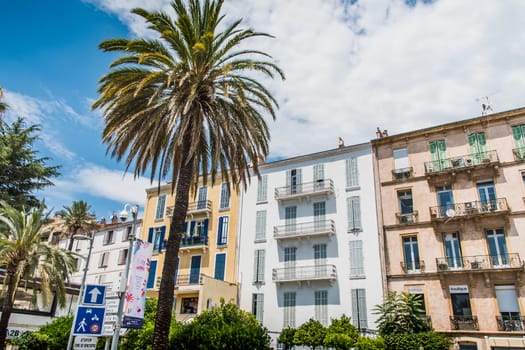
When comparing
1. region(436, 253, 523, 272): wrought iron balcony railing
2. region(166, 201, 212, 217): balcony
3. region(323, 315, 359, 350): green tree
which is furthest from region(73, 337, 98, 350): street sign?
region(166, 201, 212, 217): balcony

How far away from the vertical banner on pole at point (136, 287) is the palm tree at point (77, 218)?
40.3 meters

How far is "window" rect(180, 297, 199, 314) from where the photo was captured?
33434 mm

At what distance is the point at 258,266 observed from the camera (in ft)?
109

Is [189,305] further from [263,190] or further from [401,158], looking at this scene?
[401,158]

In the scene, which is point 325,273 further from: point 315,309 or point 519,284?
point 519,284

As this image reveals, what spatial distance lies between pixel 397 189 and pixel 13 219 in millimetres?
26029

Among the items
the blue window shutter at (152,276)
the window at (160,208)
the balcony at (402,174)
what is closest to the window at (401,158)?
the balcony at (402,174)

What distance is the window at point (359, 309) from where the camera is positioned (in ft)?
90.2

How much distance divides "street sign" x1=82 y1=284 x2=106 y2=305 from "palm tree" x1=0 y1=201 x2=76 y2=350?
12620 mm

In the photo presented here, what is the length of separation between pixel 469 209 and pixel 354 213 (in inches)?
309

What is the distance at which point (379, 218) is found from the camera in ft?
98.5

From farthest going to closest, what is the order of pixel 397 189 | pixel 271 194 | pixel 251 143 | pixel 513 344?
pixel 271 194 → pixel 397 189 → pixel 513 344 → pixel 251 143

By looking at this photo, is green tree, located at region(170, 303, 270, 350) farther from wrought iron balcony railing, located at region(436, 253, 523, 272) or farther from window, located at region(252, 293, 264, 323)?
wrought iron balcony railing, located at region(436, 253, 523, 272)

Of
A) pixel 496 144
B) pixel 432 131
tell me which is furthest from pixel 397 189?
pixel 496 144
